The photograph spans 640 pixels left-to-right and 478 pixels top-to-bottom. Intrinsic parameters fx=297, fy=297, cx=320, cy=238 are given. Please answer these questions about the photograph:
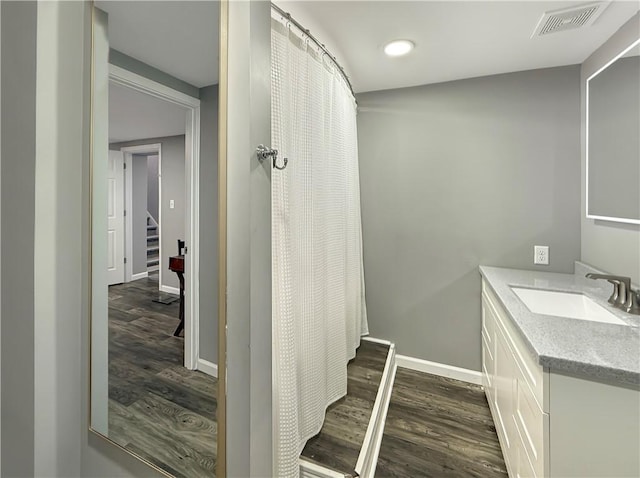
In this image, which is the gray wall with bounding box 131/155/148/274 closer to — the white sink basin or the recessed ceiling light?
the recessed ceiling light

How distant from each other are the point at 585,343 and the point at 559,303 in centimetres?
77

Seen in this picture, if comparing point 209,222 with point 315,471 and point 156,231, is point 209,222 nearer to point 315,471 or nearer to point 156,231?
point 156,231

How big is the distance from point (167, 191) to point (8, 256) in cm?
57

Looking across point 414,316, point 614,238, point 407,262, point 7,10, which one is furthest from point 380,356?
point 7,10

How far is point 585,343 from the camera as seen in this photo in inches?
39.4

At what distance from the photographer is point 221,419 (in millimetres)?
780

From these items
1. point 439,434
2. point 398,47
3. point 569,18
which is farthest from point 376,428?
point 569,18

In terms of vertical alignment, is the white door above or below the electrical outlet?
above

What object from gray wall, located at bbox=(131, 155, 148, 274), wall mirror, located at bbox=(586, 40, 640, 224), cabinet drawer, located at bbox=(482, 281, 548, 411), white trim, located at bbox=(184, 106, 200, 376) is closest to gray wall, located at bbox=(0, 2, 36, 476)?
gray wall, located at bbox=(131, 155, 148, 274)

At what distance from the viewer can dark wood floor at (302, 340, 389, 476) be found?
1.42m

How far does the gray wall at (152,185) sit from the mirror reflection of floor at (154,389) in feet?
0.80

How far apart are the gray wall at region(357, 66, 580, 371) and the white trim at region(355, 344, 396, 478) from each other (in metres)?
0.41

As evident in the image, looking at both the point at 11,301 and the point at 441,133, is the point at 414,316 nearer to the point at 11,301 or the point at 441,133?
the point at 441,133

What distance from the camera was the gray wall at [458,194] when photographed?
2.07 metres
